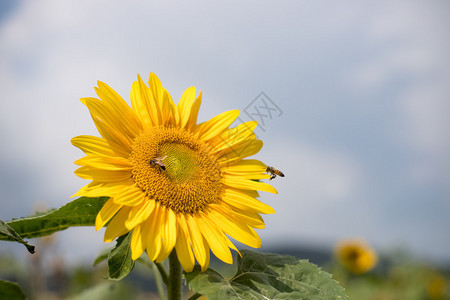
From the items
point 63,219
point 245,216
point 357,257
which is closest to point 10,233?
point 63,219

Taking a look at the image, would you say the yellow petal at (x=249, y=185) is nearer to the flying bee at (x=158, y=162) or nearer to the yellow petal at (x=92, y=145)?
the flying bee at (x=158, y=162)

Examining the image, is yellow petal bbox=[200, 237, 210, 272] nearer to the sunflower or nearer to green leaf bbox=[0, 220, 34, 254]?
the sunflower

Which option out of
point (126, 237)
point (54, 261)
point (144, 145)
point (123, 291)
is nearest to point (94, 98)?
point (144, 145)

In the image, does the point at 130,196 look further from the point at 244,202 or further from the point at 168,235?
the point at 244,202

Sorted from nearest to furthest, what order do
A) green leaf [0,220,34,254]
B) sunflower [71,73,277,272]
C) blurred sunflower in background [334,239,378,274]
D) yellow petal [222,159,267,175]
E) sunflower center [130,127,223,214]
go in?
green leaf [0,220,34,254], sunflower [71,73,277,272], sunflower center [130,127,223,214], yellow petal [222,159,267,175], blurred sunflower in background [334,239,378,274]

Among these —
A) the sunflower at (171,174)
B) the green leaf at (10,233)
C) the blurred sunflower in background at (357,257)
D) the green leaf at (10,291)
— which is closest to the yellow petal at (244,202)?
the sunflower at (171,174)

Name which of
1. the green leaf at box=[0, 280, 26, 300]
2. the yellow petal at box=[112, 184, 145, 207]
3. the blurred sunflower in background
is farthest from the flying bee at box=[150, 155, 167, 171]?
the blurred sunflower in background
